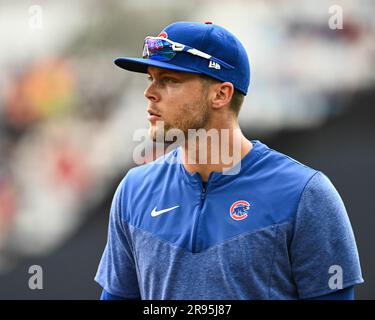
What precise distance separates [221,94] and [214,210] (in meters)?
0.45

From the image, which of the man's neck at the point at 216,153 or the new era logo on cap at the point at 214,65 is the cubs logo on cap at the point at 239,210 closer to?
the man's neck at the point at 216,153

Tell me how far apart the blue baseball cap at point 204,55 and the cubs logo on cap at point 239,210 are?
0.47 metres

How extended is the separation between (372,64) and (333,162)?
1.92 ft

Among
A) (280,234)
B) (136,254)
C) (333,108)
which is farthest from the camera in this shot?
(333,108)

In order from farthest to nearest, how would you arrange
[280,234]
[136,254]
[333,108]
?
[333,108] → [136,254] → [280,234]

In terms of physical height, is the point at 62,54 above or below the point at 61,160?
above

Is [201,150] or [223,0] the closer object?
[201,150]

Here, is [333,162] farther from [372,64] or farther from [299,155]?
[372,64]

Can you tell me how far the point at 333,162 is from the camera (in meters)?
3.88

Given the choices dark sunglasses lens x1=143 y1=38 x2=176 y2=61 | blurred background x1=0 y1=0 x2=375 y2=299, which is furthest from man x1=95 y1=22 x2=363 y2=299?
blurred background x1=0 y1=0 x2=375 y2=299

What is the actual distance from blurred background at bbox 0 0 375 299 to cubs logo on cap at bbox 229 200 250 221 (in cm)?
157

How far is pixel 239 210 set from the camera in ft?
7.82

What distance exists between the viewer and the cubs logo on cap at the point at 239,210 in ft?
7.75

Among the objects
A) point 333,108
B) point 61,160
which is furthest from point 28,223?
point 333,108
